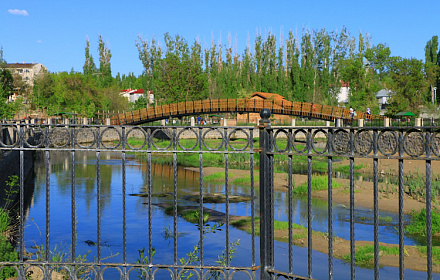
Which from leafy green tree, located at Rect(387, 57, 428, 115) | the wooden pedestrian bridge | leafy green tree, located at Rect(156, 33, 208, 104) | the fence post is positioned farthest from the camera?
leafy green tree, located at Rect(156, 33, 208, 104)

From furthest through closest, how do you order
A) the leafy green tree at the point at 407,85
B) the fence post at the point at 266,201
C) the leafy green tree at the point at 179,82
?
1. the leafy green tree at the point at 179,82
2. the leafy green tree at the point at 407,85
3. the fence post at the point at 266,201

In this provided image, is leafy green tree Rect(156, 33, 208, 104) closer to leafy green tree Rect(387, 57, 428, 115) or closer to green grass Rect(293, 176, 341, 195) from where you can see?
leafy green tree Rect(387, 57, 428, 115)

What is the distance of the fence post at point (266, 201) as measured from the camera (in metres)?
6.12

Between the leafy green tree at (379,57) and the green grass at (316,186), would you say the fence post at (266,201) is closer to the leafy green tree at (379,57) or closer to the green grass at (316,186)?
the green grass at (316,186)

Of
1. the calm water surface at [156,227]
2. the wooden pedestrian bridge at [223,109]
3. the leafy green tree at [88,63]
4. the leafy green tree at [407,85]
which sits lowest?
the calm water surface at [156,227]

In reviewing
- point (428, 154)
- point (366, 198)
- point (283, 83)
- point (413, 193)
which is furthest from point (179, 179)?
point (283, 83)

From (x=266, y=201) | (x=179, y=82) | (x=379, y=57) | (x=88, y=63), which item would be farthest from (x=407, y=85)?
(x=88, y=63)

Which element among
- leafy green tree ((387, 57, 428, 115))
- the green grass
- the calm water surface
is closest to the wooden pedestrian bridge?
leafy green tree ((387, 57, 428, 115))

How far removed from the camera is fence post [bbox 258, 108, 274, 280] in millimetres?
6121

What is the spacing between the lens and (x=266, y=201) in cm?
617

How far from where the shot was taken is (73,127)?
646cm

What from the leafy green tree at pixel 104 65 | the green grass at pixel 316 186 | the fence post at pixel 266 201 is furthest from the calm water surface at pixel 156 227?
the leafy green tree at pixel 104 65

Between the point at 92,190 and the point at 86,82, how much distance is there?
159 feet

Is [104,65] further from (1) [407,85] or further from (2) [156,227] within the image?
(2) [156,227]
